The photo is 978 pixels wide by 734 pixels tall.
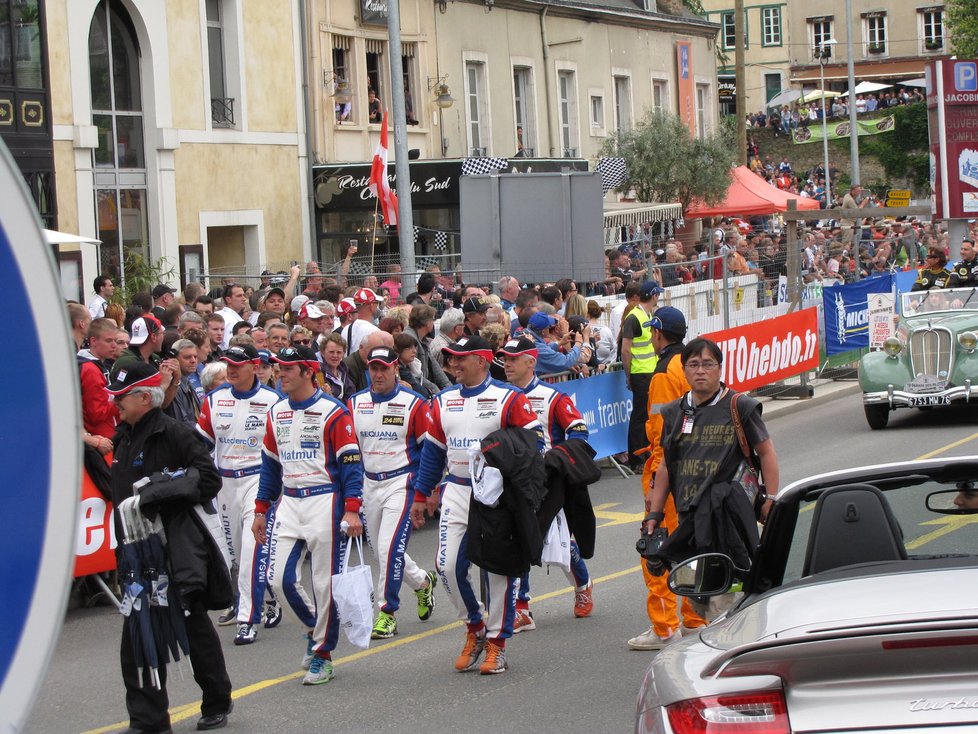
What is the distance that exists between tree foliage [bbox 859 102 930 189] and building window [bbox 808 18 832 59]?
20.6m

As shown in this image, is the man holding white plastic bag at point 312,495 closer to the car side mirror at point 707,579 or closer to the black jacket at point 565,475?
the black jacket at point 565,475

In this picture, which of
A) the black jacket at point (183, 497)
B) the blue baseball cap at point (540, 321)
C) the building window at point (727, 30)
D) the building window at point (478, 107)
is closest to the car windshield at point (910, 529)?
the black jacket at point (183, 497)

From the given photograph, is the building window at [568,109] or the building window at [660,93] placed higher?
the building window at [660,93]

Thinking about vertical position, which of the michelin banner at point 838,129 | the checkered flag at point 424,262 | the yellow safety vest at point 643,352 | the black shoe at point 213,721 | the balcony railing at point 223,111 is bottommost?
the black shoe at point 213,721

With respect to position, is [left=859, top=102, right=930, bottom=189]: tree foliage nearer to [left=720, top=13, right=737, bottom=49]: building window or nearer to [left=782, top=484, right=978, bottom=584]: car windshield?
[left=720, top=13, right=737, bottom=49]: building window

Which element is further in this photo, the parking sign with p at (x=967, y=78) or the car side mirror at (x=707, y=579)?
the parking sign with p at (x=967, y=78)

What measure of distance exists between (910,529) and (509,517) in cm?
343

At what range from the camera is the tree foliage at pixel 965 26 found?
54000mm

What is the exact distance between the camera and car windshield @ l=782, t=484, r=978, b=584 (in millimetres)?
4448

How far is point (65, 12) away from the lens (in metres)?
23.1

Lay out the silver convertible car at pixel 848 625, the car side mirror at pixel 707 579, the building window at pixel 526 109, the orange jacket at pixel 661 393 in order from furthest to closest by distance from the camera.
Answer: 1. the building window at pixel 526 109
2. the orange jacket at pixel 661 393
3. the car side mirror at pixel 707 579
4. the silver convertible car at pixel 848 625

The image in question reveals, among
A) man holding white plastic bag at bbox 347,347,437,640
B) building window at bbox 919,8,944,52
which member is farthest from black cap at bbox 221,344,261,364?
building window at bbox 919,8,944,52

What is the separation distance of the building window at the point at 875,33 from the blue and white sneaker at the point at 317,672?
249 ft

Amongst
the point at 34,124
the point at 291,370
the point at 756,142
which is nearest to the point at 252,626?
the point at 291,370
